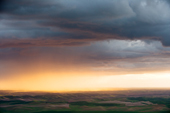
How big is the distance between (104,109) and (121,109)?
16.2 ft

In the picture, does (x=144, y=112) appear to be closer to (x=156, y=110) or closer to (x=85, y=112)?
(x=156, y=110)

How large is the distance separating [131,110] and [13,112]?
3113 centimetres

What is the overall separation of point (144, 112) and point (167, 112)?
14528 mm

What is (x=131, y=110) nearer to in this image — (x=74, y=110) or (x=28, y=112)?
(x=74, y=110)

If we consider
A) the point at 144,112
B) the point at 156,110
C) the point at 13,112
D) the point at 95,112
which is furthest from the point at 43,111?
the point at 156,110

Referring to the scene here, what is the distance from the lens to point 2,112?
60.2m

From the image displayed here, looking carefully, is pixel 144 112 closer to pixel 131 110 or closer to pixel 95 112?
pixel 131 110

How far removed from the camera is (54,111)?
62.1m

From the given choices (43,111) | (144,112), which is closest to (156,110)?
(144,112)

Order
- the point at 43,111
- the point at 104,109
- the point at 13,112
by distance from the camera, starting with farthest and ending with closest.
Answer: the point at 104,109 → the point at 43,111 → the point at 13,112

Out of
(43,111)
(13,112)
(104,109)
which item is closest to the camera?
(13,112)

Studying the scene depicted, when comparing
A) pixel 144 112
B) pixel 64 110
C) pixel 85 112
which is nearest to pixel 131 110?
pixel 144 112

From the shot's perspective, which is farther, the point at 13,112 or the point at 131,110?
the point at 131,110

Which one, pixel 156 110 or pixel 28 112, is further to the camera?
pixel 156 110
